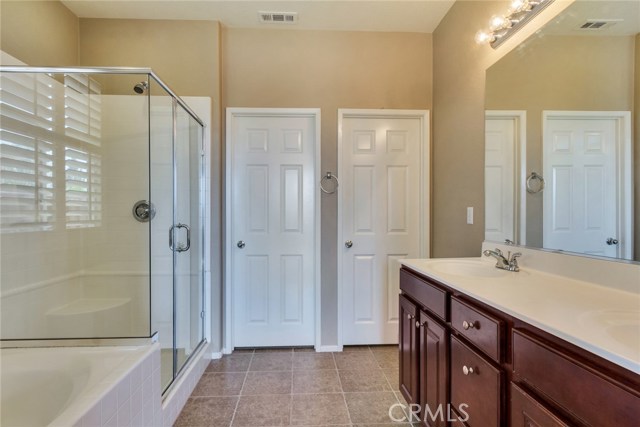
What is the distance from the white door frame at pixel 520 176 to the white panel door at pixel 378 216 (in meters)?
0.93

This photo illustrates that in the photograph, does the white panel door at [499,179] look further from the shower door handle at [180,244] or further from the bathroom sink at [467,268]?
the shower door handle at [180,244]

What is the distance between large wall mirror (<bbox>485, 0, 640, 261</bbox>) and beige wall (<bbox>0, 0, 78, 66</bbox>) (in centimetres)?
296

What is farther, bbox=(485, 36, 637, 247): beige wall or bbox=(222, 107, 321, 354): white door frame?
bbox=(222, 107, 321, 354): white door frame

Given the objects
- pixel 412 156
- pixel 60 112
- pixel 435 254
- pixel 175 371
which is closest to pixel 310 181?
pixel 412 156

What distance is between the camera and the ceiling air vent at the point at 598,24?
3.31ft

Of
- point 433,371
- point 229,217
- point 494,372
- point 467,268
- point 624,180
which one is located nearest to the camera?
point 494,372

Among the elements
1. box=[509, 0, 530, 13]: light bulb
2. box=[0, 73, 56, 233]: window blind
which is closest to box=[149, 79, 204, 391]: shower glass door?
box=[0, 73, 56, 233]: window blind

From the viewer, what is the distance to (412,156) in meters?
2.35

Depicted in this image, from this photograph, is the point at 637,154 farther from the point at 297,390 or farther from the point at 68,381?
the point at 68,381

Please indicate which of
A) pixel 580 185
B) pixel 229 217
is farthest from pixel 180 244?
pixel 580 185

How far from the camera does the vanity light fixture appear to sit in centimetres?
126

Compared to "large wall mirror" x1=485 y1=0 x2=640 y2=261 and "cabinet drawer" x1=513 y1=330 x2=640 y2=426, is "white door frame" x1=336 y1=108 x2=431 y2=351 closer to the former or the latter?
"large wall mirror" x1=485 y1=0 x2=640 y2=261

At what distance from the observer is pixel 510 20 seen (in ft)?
→ 4.49

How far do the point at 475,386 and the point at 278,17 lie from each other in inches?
103
